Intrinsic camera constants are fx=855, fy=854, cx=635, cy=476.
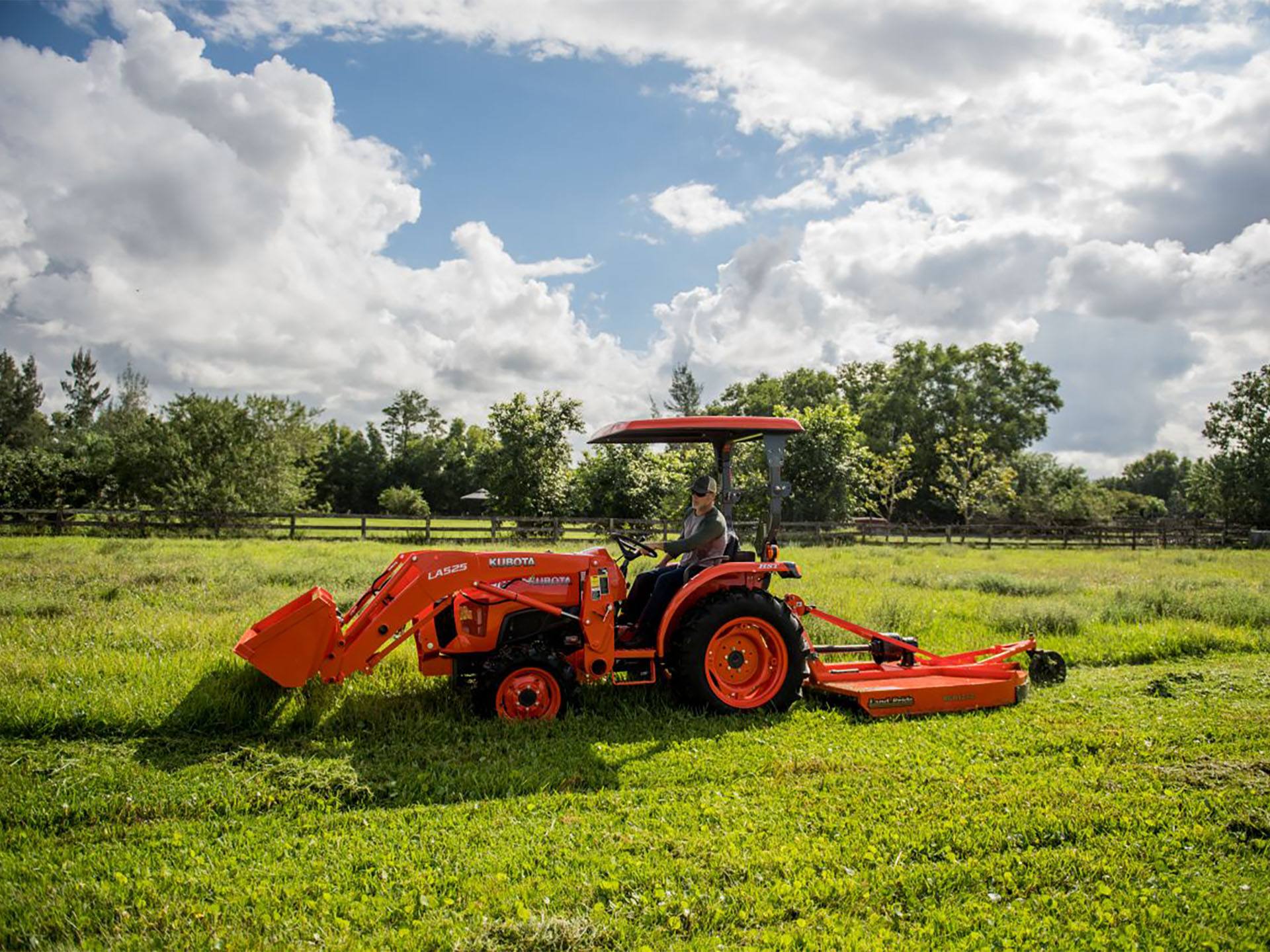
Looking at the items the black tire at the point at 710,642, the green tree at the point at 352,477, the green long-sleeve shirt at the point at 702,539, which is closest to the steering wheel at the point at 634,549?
the green long-sleeve shirt at the point at 702,539

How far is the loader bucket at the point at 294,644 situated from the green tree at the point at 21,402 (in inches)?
2386

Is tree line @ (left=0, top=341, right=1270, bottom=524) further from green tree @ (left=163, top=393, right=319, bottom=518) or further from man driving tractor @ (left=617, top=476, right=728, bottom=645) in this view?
man driving tractor @ (left=617, top=476, right=728, bottom=645)

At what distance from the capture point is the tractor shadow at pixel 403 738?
4934 millimetres

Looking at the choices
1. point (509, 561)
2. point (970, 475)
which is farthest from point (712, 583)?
point (970, 475)

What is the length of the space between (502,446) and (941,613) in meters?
25.5

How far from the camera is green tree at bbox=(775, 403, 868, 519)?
32.0 m

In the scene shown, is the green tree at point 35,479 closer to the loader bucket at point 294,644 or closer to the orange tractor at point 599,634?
the loader bucket at point 294,644

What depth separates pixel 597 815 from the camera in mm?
4547

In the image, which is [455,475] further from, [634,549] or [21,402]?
[634,549]

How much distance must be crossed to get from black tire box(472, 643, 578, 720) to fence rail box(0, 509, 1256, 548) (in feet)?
54.5

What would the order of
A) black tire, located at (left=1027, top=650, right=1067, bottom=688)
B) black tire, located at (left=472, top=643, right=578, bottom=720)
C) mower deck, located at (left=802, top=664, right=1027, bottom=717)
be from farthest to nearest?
black tire, located at (left=1027, top=650, right=1067, bottom=688)
mower deck, located at (left=802, top=664, right=1027, bottom=717)
black tire, located at (left=472, top=643, right=578, bottom=720)

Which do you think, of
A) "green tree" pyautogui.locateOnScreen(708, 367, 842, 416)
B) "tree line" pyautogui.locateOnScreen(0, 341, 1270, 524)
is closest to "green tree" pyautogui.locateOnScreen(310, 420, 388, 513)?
"tree line" pyautogui.locateOnScreen(0, 341, 1270, 524)

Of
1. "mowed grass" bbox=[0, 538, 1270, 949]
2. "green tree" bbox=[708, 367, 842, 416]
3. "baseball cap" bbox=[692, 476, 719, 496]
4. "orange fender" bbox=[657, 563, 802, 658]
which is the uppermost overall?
"green tree" bbox=[708, 367, 842, 416]

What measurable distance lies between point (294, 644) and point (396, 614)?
0.68 m
